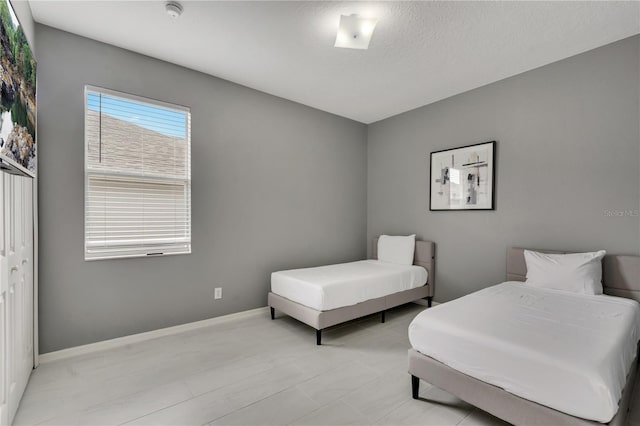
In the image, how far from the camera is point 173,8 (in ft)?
7.21

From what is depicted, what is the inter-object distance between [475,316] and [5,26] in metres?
3.19

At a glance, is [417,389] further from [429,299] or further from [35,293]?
[35,293]

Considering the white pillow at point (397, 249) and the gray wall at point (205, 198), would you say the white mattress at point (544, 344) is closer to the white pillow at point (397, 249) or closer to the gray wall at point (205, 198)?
the white pillow at point (397, 249)

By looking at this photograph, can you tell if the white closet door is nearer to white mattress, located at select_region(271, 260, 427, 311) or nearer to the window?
the window

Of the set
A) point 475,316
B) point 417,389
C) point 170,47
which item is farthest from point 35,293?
point 475,316

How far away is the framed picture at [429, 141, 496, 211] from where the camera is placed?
3461 millimetres

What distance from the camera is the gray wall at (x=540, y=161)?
2613mm

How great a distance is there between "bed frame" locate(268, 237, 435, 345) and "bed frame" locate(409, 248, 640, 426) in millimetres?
1047

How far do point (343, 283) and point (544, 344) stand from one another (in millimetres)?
1753

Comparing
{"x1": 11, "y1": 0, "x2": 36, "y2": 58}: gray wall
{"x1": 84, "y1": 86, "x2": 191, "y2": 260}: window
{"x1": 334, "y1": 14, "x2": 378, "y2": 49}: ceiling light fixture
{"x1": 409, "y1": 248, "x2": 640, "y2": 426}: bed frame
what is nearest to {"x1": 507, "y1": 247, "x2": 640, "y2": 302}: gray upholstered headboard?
{"x1": 409, "y1": 248, "x2": 640, "y2": 426}: bed frame

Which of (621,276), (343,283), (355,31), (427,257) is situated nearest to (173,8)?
(355,31)

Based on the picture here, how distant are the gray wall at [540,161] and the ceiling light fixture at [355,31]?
191cm

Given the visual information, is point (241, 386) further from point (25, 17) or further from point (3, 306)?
point (25, 17)

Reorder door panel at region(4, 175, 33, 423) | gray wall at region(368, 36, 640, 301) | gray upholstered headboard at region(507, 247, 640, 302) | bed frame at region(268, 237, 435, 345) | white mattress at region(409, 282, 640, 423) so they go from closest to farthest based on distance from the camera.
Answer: white mattress at region(409, 282, 640, 423)
door panel at region(4, 175, 33, 423)
gray upholstered headboard at region(507, 247, 640, 302)
gray wall at region(368, 36, 640, 301)
bed frame at region(268, 237, 435, 345)
